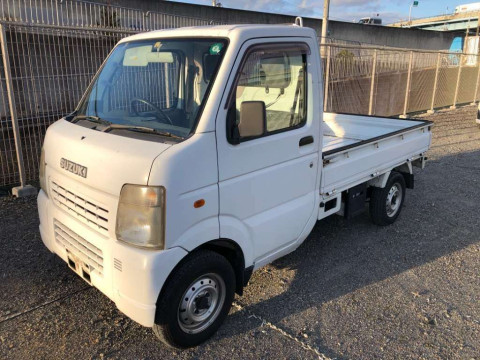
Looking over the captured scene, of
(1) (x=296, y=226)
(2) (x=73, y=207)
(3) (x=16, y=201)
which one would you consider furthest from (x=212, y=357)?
(3) (x=16, y=201)

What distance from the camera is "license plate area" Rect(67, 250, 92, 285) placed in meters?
2.83

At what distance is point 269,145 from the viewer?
302 cm

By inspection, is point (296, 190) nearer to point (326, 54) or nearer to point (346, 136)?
point (346, 136)

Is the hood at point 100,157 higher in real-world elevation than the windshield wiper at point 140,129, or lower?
lower

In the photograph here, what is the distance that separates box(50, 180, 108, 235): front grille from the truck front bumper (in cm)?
5

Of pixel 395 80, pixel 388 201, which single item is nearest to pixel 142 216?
pixel 388 201

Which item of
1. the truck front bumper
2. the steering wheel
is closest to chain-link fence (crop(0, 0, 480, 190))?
the steering wheel

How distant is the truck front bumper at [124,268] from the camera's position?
2455mm

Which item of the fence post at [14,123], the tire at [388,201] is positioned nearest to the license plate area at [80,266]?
the fence post at [14,123]

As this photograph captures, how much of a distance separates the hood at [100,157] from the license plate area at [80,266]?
59 centimetres

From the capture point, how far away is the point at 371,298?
3588mm

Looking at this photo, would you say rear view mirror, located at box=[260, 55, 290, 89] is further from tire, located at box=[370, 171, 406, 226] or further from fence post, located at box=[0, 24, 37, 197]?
fence post, located at box=[0, 24, 37, 197]

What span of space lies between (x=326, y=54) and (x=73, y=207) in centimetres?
812

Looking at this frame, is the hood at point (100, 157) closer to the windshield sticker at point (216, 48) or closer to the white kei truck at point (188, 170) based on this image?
the white kei truck at point (188, 170)
